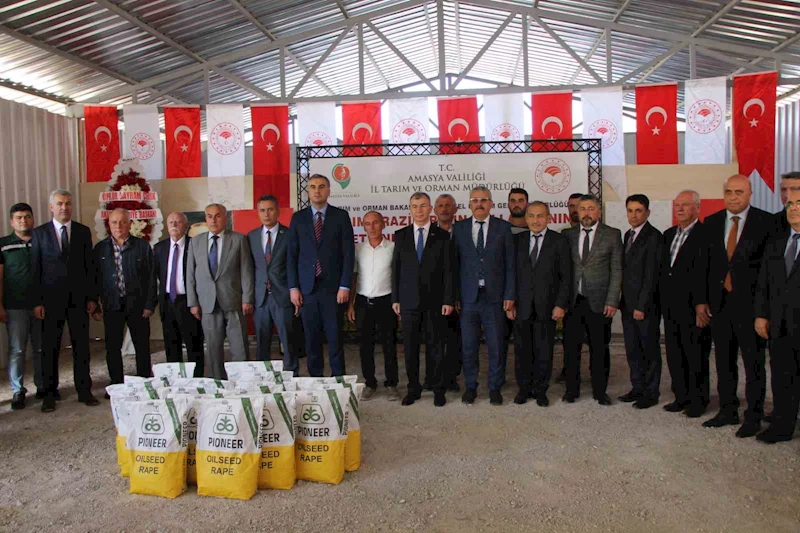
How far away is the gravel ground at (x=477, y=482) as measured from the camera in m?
2.50

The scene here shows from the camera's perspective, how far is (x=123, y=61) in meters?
7.50

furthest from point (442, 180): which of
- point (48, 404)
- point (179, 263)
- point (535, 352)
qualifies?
Answer: point (48, 404)

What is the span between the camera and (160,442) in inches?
106

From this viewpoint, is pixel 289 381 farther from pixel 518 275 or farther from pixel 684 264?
pixel 684 264

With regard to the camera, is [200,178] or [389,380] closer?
[389,380]

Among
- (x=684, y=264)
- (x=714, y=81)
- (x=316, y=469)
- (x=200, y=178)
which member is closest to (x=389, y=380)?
(x=316, y=469)

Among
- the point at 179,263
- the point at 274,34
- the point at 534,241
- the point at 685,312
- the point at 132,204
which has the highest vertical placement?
the point at 274,34

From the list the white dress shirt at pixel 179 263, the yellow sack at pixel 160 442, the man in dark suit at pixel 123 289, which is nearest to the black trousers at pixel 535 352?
the yellow sack at pixel 160 442

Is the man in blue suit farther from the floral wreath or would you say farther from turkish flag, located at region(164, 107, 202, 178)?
turkish flag, located at region(164, 107, 202, 178)

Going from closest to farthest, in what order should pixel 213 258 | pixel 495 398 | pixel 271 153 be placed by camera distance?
pixel 495 398 → pixel 213 258 → pixel 271 153

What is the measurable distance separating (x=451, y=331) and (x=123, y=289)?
2.40 metres

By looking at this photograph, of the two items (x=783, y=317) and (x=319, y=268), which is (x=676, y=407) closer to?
(x=783, y=317)

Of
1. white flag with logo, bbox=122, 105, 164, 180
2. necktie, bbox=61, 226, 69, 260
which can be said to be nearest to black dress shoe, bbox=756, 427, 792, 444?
necktie, bbox=61, 226, 69, 260

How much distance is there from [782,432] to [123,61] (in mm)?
7634
